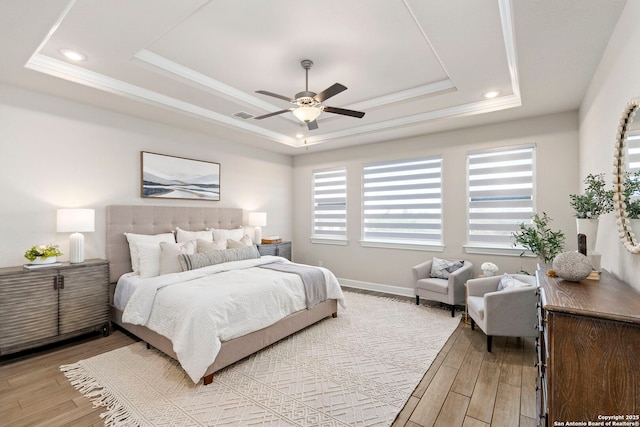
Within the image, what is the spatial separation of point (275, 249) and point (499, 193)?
370 centimetres

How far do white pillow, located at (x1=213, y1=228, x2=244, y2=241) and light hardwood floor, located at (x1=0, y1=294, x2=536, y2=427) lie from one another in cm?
184

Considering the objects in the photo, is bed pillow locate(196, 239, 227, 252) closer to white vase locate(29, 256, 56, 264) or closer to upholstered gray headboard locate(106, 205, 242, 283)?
upholstered gray headboard locate(106, 205, 242, 283)

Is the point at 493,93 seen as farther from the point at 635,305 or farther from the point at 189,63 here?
the point at 189,63

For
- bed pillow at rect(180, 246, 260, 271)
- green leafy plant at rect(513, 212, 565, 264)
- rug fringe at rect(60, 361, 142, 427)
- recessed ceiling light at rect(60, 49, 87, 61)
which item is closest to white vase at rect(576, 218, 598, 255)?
green leafy plant at rect(513, 212, 565, 264)

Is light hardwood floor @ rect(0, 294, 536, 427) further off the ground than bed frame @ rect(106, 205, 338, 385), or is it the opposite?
bed frame @ rect(106, 205, 338, 385)

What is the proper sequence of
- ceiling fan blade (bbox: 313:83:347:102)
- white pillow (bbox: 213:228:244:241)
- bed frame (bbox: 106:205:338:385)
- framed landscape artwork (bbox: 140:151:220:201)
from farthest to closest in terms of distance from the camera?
white pillow (bbox: 213:228:244:241) → framed landscape artwork (bbox: 140:151:220:201) → bed frame (bbox: 106:205:338:385) → ceiling fan blade (bbox: 313:83:347:102)

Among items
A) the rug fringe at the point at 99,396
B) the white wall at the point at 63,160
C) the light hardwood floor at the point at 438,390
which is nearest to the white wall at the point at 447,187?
the light hardwood floor at the point at 438,390

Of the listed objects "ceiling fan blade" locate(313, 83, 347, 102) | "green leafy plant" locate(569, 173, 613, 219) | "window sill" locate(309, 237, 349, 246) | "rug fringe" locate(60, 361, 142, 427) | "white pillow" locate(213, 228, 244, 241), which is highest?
"ceiling fan blade" locate(313, 83, 347, 102)

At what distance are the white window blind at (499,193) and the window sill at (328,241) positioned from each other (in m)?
2.23

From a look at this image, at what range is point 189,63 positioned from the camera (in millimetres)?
3062

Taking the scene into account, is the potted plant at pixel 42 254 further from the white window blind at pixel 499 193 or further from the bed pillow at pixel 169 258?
the white window blind at pixel 499 193

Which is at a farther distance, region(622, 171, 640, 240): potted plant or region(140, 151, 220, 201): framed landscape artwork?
region(140, 151, 220, 201): framed landscape artwork

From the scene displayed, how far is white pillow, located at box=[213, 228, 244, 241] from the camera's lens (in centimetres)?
464

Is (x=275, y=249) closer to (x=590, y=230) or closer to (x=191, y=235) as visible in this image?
(x=191, y=235)
